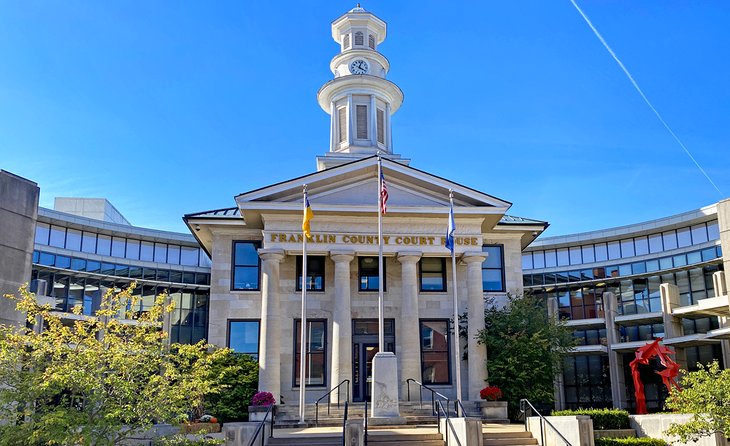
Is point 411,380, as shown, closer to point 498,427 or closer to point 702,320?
point 498,427

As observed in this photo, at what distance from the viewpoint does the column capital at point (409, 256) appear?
3250 centimetres

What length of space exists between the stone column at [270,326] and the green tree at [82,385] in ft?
44.1

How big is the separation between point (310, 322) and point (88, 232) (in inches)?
1316

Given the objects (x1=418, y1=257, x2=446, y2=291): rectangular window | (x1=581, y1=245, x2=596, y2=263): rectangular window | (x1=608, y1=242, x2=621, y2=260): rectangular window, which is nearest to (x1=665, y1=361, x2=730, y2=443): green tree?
(x1=418, y1=257, x2=446, y2=291): rectangular window

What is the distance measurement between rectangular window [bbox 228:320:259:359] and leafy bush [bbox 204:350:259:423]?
162 cm

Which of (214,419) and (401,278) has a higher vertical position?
(401,278)

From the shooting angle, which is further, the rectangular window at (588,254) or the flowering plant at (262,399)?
the rectangular window at (588,254)

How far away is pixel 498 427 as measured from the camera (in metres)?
25.6

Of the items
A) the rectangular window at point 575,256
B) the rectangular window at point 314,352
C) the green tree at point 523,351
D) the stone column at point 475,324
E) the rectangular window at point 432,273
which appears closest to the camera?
the green tree at point 523,351

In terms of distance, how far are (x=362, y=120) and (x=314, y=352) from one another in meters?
14.6

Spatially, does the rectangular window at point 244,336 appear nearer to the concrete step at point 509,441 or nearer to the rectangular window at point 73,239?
the concrete step at point 509,441

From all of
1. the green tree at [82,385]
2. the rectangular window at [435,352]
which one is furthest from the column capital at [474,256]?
the green tree at [82,385]

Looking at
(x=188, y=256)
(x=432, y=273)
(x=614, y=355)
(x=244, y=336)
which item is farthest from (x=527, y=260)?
(x=244, y=336)

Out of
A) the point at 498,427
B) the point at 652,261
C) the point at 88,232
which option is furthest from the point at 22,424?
the point at 652,261
